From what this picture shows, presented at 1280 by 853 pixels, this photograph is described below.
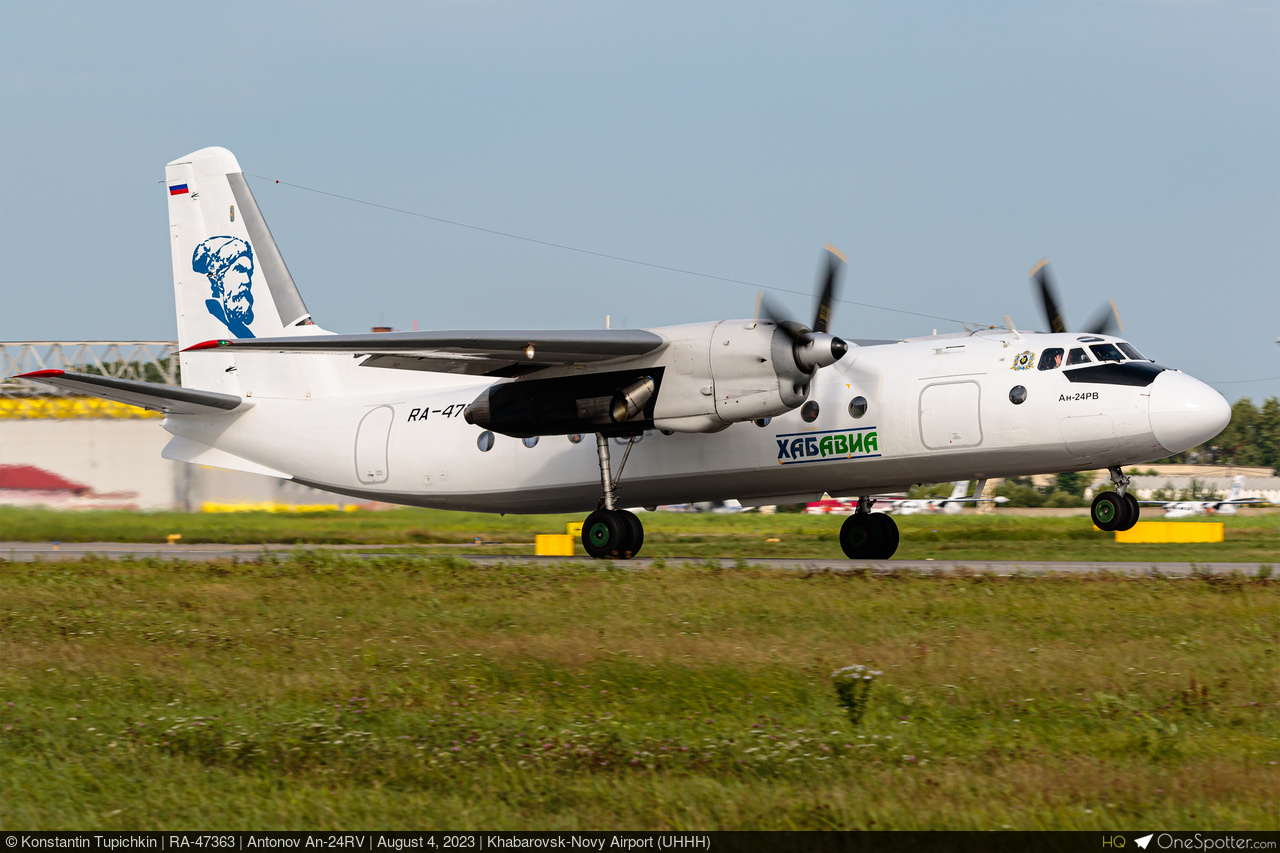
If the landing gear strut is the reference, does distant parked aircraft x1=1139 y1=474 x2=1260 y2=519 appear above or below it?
below

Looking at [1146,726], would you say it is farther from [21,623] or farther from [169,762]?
[21,623]

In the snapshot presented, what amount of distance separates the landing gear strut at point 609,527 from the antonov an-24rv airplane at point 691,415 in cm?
4

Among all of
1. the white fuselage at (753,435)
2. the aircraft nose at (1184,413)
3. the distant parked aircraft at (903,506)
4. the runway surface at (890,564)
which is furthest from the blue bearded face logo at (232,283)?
the distant parked aircraft at (903,506)

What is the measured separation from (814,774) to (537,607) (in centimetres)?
732

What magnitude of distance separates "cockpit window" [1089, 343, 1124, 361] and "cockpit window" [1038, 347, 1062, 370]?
524mm

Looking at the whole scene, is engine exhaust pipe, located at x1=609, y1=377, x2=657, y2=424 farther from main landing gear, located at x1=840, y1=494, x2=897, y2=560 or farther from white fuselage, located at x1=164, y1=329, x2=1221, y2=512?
main landing gear, located at x1=840, y1=494, x2=897, y2=560

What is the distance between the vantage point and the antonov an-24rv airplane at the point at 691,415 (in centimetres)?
1780

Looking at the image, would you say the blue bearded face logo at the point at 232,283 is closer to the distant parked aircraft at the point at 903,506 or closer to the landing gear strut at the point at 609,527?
the landing gear strut at the point at 609,527

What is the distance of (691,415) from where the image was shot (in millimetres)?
18641

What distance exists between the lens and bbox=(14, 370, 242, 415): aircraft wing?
1997 cm

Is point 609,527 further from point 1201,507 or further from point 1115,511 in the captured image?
point 1201,507

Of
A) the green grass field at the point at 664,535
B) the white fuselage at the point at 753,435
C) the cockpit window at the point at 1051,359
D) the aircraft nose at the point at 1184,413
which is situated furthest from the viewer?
the green grass field at the point at 664,535

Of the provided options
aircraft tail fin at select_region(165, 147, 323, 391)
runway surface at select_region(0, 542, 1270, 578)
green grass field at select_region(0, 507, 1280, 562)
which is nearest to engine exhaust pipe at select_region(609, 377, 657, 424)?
runway surface at select_region(0, 542, 1270, 578)

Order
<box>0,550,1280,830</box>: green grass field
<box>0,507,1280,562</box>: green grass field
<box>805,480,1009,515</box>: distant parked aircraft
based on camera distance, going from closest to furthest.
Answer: <box>0,550,1280,830</box>: green grass field → <box>0,507,1280,562</box>: green grass field → <box>805,480,1009,515</box>: distant parked aircraft
